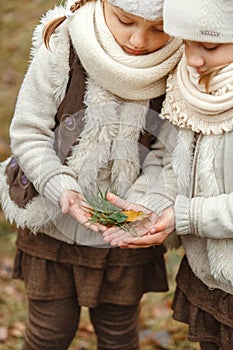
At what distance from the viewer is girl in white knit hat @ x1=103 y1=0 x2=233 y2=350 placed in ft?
5.34

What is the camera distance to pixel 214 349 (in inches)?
81.7

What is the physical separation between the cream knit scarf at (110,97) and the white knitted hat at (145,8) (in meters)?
0.10

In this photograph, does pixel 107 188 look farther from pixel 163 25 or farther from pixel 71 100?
pixel 163 25

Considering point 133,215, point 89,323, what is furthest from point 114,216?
point 89,323

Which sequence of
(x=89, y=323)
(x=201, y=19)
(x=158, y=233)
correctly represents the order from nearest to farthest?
(x=201, y=19) < (x=158, y=233) < (x=89, y=323)

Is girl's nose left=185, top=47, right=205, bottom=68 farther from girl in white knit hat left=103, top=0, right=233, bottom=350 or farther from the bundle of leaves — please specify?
the bundle of leaves

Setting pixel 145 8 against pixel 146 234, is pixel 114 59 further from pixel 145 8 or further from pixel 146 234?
pixel 146 234

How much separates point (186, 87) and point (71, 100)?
306 millimetres

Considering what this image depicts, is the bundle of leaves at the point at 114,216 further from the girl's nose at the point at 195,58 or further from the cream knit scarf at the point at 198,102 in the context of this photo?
the girl's nose at the point at 195,58

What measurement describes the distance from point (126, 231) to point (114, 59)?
0.39 m

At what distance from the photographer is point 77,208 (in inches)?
73.9

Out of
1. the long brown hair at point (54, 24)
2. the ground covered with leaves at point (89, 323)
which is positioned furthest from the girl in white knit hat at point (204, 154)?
the ground covered with leaves at point (89, 323)

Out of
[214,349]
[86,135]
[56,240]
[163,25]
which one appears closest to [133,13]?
[163,25]

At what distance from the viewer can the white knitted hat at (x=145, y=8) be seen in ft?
5.59
